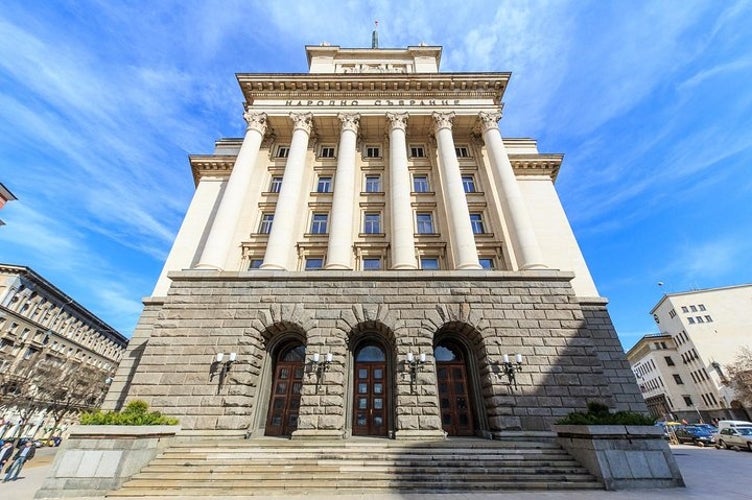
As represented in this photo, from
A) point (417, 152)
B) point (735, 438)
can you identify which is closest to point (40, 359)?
point (417, 152)

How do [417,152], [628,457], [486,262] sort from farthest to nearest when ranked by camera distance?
[417,152] < [486,262] < [628,457]

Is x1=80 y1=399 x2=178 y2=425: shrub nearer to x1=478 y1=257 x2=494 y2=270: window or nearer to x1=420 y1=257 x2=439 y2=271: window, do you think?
x1=420 y1=257 x2=439 y2=271: window

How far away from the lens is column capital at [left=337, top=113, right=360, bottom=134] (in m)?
22.3

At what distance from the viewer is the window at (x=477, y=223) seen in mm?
20120

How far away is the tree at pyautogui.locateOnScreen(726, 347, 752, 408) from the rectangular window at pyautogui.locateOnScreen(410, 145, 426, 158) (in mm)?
57287

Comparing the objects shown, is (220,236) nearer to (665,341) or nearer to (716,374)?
(716,374)

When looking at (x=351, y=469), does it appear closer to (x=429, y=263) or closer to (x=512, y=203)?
(x=429, y=263)

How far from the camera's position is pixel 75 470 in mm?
9023

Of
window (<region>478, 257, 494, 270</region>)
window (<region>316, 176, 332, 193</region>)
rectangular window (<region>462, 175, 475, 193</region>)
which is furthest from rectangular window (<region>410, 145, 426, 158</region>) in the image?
window (<region>478, 257, 494, 270</region>)

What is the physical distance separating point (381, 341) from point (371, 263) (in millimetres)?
4944

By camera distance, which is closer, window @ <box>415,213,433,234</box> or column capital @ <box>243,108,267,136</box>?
window @ <box>415,213,433,234</box>

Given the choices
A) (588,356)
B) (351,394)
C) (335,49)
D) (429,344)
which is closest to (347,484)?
(351,394)

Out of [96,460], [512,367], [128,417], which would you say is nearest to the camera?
[96,460]

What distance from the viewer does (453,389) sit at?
1460cm
